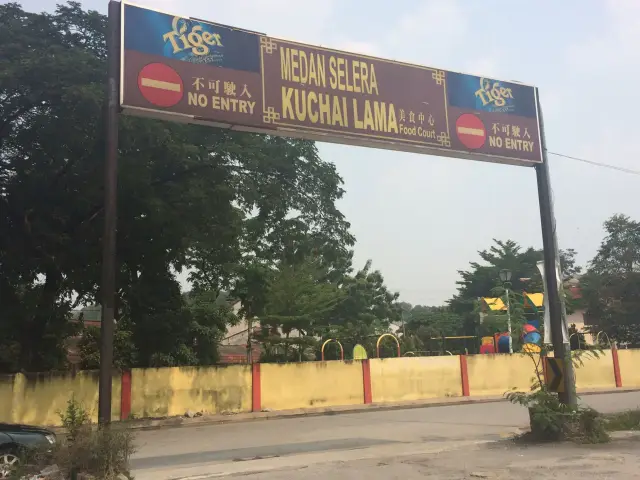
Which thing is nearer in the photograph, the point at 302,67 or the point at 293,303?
the point at 302,67

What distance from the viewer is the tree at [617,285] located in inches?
1622

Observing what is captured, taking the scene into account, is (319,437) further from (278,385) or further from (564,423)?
(278,385)

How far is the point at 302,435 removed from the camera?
14828mm

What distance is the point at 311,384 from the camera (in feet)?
75.7

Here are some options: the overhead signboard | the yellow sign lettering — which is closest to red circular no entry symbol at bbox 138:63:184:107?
the overhead signboard

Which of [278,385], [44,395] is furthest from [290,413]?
[44,395]

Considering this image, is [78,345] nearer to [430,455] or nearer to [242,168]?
[242,168]

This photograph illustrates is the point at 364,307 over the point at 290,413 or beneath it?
over

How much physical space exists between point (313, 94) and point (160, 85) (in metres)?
2.56

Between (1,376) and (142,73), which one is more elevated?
(142,73)

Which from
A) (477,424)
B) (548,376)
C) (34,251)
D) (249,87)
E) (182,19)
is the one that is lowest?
(477,424)

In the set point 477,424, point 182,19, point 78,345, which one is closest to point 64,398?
point 78,345

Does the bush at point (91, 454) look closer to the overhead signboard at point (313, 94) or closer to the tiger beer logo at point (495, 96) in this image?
the overhead signboard at point (313, 94)

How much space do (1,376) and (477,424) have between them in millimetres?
12924
